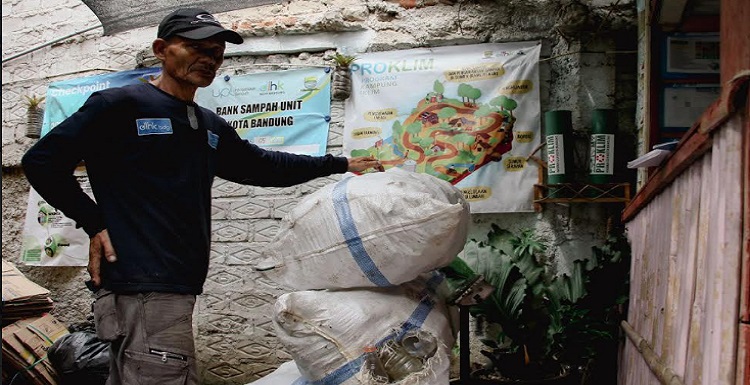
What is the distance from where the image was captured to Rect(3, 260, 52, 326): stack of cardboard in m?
3.66

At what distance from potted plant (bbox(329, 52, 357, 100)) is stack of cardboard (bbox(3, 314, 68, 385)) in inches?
86.7

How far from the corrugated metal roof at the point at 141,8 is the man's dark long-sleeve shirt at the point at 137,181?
1.38 meters

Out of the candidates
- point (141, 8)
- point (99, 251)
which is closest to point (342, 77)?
point (141, 8)

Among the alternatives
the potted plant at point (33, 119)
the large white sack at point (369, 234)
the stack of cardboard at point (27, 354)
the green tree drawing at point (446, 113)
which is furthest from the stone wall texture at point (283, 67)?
the large white sack at point (369, 234)

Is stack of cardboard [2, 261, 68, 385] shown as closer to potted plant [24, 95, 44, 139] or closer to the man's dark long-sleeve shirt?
potted plant [24, 95, 44, 139]

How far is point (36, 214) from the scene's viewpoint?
171 inches

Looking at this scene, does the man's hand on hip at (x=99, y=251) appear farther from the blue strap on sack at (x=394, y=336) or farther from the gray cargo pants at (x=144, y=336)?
the blue strap on sack at (x=394, y=336)

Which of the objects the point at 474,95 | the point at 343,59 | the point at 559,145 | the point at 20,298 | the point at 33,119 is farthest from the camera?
the point at 33,119

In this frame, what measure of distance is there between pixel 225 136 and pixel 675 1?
195cm

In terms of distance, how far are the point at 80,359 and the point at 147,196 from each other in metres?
1.88

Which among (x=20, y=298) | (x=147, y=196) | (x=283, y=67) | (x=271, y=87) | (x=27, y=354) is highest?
(x=283, y=67)

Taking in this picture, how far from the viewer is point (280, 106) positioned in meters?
3.78

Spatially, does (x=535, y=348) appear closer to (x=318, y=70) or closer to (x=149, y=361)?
(x=149, y=361)

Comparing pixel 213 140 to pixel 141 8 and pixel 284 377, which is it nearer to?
pixel 284 377
